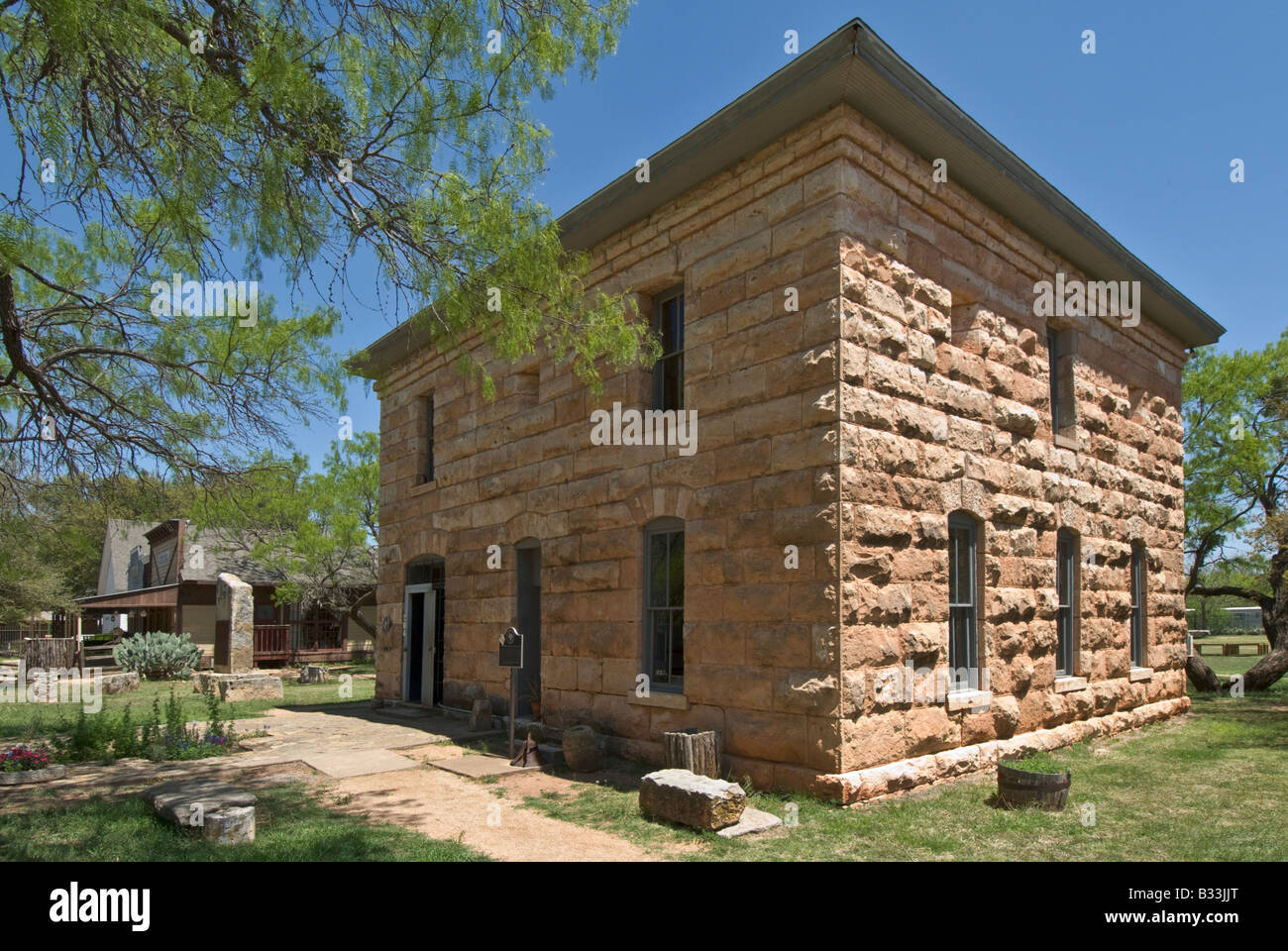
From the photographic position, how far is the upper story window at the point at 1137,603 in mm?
13148

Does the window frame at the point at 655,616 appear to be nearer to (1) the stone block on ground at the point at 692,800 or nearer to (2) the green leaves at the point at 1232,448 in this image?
(1) the stone block on ground at the point at 692,800

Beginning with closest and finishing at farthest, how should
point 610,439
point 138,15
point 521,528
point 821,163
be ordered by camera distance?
1. point 138,15
2. point 821,163
3. point 610,439
4. point 521,528

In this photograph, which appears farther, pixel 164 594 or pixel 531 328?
pixel 164 594

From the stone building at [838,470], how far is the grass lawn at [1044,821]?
48cm

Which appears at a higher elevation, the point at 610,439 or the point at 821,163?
the point at 821,163

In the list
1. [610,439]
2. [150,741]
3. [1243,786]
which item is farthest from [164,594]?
[1243,786]


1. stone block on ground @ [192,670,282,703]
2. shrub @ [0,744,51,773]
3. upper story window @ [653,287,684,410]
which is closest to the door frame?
stone block on ground @ [192,670,282,703]

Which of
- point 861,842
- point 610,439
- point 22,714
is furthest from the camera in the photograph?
point 22,714

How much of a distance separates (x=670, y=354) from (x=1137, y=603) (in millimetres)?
8829

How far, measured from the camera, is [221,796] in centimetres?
696

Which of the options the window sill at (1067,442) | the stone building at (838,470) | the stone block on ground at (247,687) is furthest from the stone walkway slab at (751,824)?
the stone block on ground at (247,687)

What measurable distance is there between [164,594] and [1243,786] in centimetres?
3128

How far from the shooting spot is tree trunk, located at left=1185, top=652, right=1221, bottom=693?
17141 millimetres

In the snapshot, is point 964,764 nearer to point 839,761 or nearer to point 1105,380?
point 839,761
